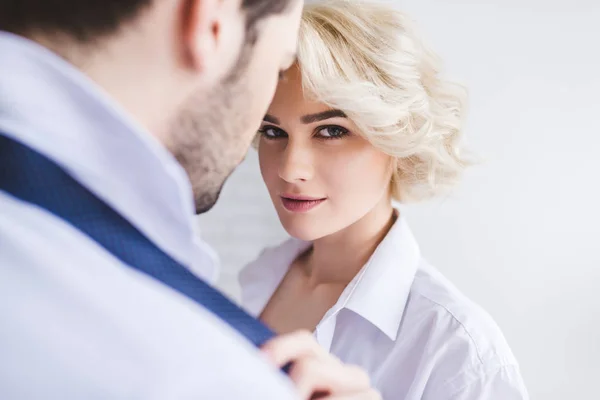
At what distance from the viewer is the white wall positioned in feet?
4.72

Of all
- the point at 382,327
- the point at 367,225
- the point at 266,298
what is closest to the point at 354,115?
the point at 367,225

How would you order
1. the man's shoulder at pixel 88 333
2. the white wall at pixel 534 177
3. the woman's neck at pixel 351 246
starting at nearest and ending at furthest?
the man's shoulder at pixel 88 333, the woman's neck at pixel 351 246, the white wall at pixel 534 177

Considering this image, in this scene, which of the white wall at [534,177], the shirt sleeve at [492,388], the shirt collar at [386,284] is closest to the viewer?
the shirt sleeve at [492,388]

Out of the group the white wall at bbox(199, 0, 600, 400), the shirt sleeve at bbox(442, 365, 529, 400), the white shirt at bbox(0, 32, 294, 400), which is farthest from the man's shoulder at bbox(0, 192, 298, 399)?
the white wall at bbox(199, 0, 600, 400)

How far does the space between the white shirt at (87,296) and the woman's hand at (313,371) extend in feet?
0.29

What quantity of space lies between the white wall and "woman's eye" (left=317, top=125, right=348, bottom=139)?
1.70 feet

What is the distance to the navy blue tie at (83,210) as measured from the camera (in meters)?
0.41

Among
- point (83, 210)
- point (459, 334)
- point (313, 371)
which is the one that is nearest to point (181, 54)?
point (83, 210)

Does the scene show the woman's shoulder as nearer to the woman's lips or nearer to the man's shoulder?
the woman's lips

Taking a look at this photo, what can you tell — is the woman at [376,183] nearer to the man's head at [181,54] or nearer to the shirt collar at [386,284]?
the shirt collar at [386,284]

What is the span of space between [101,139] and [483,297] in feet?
4.10

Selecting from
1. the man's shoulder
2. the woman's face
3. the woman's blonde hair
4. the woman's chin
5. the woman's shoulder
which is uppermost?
the man's shoulder

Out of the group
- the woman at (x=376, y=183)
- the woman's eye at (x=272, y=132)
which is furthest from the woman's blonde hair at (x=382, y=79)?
the woman's eye at (x=272, y=132)

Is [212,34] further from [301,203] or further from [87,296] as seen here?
[301,203]
